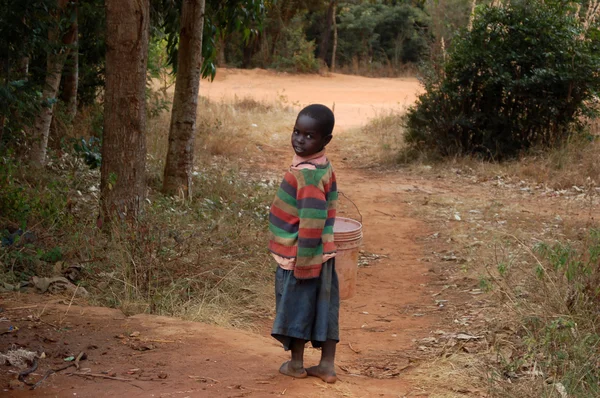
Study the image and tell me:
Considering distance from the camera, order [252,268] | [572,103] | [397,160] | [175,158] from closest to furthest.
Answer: [252,268] < [175,158] < [572,103] < [397,160]

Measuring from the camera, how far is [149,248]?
532 centimetres

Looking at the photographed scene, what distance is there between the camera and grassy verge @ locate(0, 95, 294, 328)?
529 centimetres

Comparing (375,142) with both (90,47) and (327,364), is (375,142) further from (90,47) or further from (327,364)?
(327,364)

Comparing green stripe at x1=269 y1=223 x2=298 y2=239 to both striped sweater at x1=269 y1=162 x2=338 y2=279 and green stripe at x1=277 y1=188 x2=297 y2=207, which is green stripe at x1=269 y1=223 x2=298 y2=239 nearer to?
striped sweater at x1=269 y1=162 x2=338 y2=279

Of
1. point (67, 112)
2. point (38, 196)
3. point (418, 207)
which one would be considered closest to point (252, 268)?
point (38, 196)

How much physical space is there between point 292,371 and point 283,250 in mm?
680

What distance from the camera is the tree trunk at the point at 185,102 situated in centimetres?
810

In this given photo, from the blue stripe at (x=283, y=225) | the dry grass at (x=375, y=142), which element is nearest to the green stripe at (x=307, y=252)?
the blue stripe at (x=283, y=225)

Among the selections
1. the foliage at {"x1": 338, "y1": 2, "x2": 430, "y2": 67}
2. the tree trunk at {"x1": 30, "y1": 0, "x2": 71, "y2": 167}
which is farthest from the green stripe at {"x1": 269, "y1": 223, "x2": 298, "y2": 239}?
the foliage at {"x1": 338, "y1": 2, "x2": 430, "y2": 67}

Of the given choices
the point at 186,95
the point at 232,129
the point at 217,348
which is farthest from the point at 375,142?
the point at 217,348

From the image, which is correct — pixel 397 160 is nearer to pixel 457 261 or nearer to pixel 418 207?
pixel 418 207

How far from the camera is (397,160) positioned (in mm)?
13102

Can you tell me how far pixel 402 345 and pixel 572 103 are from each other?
7766 millimetres

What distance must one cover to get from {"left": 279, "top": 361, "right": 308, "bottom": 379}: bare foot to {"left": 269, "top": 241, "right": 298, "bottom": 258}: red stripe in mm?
631
